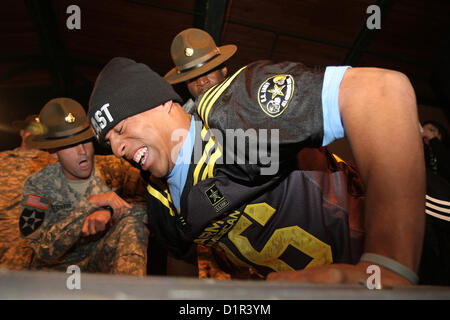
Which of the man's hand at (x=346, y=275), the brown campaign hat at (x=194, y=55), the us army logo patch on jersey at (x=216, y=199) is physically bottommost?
the man's hand at (x=346, y=275)

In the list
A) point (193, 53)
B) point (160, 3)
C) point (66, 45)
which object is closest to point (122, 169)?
point (193, 53)

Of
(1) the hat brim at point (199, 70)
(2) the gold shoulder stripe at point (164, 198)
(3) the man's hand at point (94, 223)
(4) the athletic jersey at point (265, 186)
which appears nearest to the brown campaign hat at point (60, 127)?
(3) the man's hand at point (94, 223)

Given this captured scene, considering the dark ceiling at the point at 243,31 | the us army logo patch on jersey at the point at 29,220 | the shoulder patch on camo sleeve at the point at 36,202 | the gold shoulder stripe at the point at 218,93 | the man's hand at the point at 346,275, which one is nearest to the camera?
the man's hand at the point at 346,275

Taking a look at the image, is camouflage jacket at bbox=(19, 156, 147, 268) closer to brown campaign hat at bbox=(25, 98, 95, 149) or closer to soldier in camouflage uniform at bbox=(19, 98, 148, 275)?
soldier in camouflage uniform at bbox=(19, 98, 148, 275)

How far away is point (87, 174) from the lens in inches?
95.8

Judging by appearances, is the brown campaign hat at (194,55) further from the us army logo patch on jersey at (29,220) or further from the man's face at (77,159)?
the us army logo patch on jersey at (29,220)

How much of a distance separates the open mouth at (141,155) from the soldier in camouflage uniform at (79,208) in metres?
0.89

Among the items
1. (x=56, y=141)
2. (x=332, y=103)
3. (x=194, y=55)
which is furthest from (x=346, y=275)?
(x=56, y=141)

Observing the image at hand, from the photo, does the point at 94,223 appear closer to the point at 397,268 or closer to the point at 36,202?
the point at 36,202

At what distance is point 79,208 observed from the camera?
2.17 meters

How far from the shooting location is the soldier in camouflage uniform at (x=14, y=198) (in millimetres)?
2363

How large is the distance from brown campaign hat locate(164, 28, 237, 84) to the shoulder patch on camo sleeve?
4.31 feet

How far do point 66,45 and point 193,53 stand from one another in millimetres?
3235

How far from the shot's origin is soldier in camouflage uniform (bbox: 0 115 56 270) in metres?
2.36
